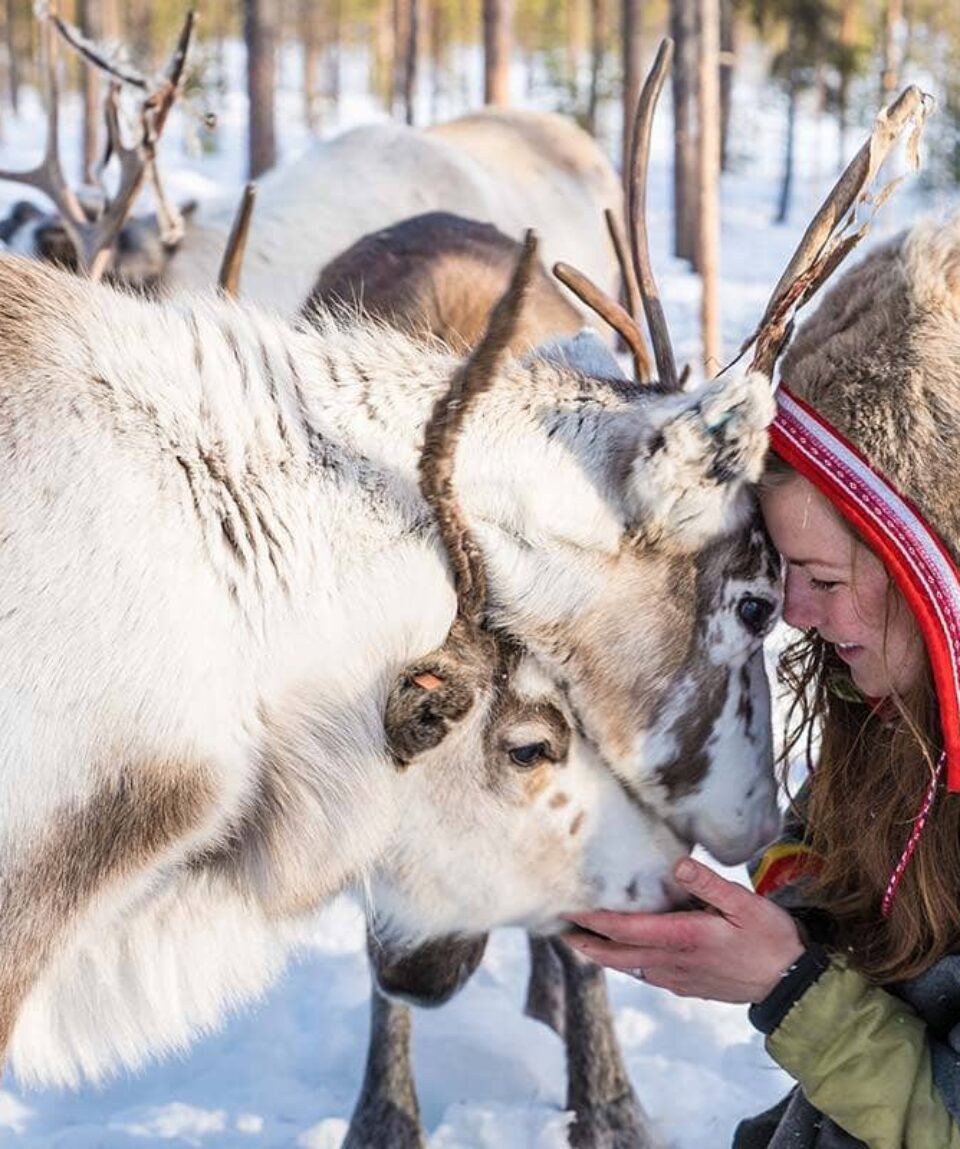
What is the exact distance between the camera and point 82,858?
4.83 feet

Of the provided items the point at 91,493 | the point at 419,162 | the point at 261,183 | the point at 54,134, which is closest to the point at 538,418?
the point at 91,493

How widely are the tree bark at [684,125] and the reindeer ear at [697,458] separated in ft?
21.0

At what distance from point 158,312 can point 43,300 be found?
0.13 metres

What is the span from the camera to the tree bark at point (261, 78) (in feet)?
35.7

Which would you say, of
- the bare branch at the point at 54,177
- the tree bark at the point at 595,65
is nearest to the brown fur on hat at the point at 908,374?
the bare branch at the point at 54,177

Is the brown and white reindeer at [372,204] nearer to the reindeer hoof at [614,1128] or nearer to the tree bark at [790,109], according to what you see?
the reindeer hoof at [614,1128]

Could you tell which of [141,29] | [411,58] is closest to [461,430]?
[411,58]

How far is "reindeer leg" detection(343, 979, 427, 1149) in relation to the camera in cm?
277

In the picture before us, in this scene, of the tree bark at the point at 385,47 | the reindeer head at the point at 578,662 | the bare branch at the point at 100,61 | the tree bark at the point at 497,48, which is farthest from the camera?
the tree bark at the point at 385,47

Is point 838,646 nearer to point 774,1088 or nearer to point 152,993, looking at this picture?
point 152,993

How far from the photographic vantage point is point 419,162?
6590 mm

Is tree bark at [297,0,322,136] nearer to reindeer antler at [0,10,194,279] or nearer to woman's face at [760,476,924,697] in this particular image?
reindeer antler at [0,10,194,279]

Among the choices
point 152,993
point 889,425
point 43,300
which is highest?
point 43,300

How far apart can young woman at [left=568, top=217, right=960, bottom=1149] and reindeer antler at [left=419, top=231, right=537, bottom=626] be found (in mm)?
402
